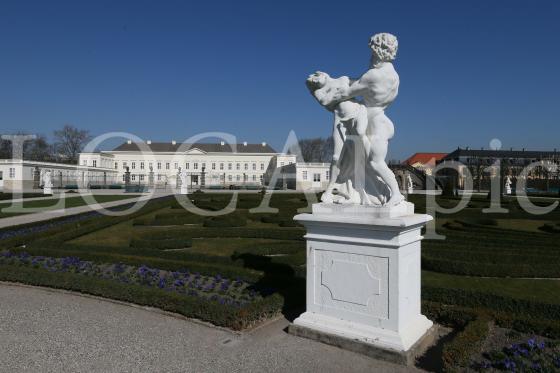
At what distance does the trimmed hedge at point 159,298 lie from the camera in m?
4.67

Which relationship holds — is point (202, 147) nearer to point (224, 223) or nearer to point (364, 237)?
point (224, 223)

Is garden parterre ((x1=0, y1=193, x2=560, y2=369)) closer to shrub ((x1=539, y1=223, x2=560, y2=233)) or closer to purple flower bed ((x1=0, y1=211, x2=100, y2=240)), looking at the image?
purple flower bed ((x1=0, y1=211, x2=100, y2=240))

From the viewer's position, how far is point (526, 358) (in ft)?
12.3

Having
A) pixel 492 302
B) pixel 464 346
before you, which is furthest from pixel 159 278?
pixel 492 302

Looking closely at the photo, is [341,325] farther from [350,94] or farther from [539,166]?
[539,166]

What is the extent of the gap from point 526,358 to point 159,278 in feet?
16.9

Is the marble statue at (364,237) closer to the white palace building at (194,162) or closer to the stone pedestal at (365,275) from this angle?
the stone pedestal at (365,275)

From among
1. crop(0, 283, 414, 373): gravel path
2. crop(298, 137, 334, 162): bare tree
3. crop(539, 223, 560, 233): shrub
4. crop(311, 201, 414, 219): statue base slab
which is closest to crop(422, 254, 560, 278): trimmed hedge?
crop(311, 201, 414, 219): statue base slab

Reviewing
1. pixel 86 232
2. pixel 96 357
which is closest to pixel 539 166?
pixel 86 232

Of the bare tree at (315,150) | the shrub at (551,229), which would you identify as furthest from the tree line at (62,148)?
the shrub at (551,229)

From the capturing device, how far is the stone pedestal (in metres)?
3.88

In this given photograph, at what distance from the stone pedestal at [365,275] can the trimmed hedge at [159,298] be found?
0.59 metres

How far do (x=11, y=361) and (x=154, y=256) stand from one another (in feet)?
14.9

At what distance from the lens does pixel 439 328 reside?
4734 millimetres
